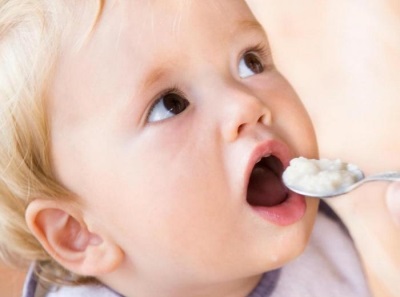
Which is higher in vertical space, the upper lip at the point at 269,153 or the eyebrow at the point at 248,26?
the eyebrow at the point at 248,26

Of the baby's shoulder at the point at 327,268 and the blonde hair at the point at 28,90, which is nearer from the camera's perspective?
the blonde hair at the point at 28,90

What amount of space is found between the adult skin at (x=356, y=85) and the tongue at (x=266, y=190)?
0.06 metres

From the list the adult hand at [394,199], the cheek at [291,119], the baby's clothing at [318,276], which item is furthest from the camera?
the baby's clothing at [318,276]

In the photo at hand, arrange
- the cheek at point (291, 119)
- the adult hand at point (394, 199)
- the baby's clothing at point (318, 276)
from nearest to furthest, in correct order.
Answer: the adult hand at point (394, 199) → the cheek at point (291, 119) → the baby's clothing at point (318, 276)

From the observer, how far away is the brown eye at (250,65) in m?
0.68

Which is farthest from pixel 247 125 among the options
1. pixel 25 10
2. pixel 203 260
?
pixel 25 10

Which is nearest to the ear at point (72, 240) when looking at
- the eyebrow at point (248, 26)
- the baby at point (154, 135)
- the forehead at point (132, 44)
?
the baby at point (154, 135)

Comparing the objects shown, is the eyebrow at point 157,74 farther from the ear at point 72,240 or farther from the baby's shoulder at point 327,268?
the baby's shoulder at point 327,268

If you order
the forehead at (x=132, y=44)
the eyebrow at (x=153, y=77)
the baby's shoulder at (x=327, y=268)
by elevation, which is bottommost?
the baby's shoulder at (x=327, y=268)

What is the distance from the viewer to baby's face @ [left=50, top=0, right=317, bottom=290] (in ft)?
2.07

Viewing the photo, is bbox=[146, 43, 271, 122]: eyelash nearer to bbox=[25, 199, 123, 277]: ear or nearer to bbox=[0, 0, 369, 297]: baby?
bbox=[0, 0, 369, 297]: baby

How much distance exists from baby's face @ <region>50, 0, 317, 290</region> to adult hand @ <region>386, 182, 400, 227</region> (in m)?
0.11

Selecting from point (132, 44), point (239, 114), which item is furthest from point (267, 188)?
point (132, 44)

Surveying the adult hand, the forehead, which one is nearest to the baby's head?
the forehead
